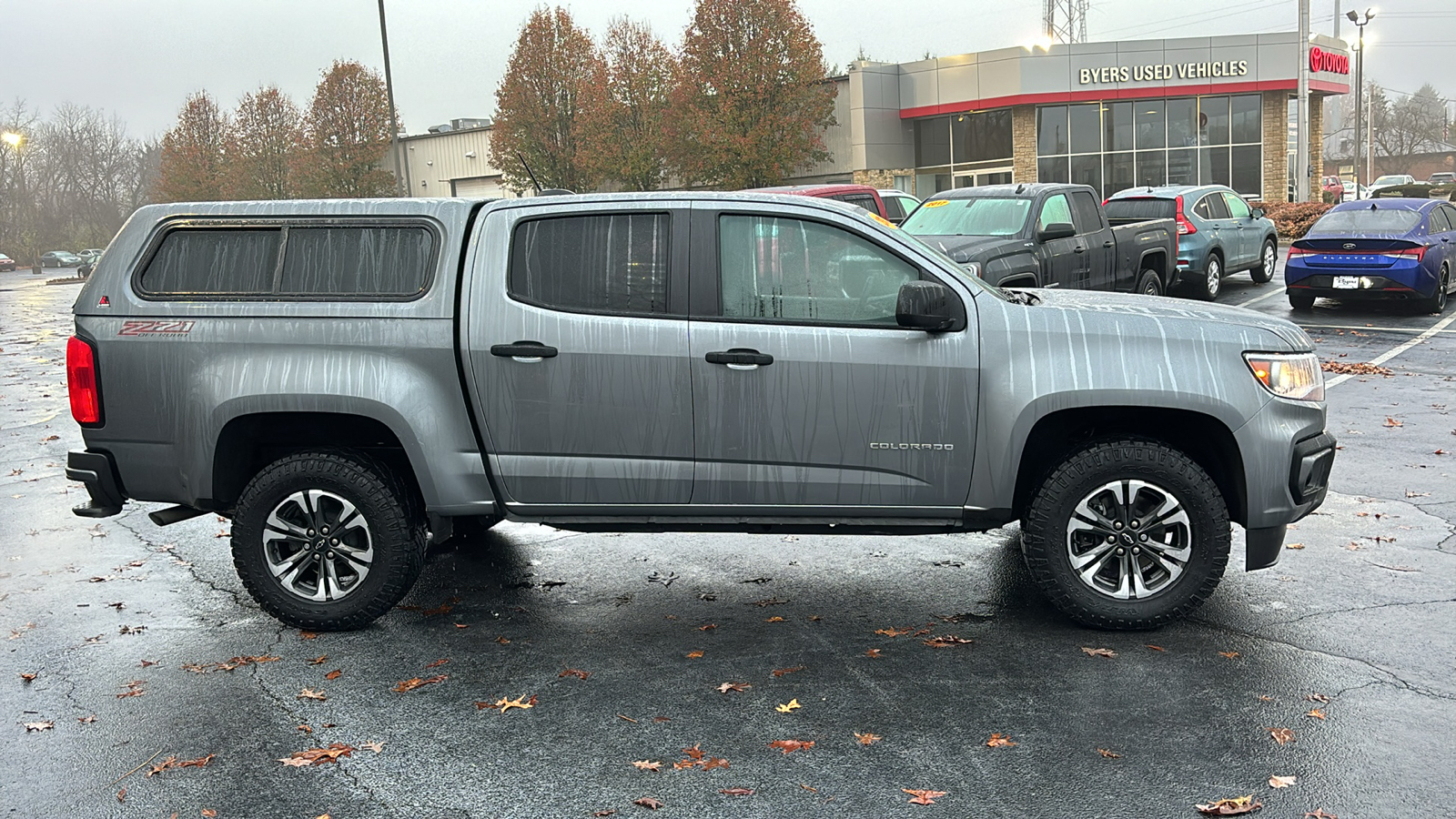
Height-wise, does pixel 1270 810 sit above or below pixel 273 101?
below

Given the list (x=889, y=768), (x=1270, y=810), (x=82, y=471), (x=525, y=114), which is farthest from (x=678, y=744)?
(x=525, y=114)

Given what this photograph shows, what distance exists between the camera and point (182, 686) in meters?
5.06

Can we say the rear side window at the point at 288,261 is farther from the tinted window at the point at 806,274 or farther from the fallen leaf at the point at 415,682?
the fallen leaf at the point at 415,682

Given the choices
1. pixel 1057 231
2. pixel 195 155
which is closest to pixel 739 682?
pixel 1057 231

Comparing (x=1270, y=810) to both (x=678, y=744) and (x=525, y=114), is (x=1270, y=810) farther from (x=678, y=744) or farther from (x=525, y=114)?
(x=525, y=114)

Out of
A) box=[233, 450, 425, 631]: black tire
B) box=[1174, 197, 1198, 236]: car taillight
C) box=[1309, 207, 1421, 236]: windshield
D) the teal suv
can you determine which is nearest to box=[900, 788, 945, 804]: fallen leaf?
box=[233, 450, 425, 631]: black tire

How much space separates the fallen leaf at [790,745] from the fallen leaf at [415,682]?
1.55 m

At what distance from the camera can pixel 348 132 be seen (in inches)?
2219

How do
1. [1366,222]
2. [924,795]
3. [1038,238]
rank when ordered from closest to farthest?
1. [924,795]
2. [1038,238]
3. [1366,222]

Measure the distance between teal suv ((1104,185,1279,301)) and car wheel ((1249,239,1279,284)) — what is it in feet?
0.92

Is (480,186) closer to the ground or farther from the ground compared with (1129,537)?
farther from the ground

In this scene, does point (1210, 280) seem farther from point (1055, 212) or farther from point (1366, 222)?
point (1055, 212)

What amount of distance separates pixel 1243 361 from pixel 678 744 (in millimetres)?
2910

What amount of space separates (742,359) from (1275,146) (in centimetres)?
4290
